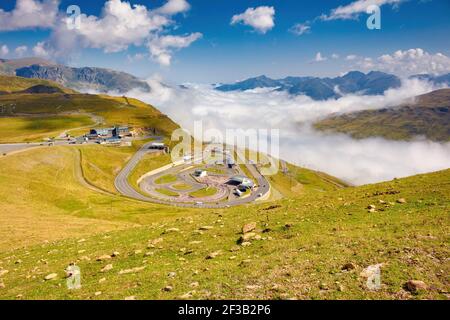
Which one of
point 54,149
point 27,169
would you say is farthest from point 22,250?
point 54,149

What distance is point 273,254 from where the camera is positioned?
24.5 metres

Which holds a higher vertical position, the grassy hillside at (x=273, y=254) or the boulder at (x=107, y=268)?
the grassy hillside at (x=273, y=254)

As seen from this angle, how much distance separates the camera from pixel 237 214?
1708 inches

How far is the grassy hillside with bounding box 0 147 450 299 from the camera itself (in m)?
19.3

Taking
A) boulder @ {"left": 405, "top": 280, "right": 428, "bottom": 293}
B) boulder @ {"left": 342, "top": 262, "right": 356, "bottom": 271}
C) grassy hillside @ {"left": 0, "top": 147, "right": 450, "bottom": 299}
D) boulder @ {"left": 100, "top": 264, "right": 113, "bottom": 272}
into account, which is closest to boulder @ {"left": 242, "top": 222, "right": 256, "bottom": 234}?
grassy hillside @ {"left": 0, "top": 147, "right": 450, "bottom": 299}

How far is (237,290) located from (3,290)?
18.8 meters

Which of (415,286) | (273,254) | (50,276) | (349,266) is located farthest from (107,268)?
(415,286)

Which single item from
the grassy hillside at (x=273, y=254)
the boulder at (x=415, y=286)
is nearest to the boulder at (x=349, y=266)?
the grassy hillside at (x=273, y=254)

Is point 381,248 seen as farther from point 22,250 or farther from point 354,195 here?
point 22,250

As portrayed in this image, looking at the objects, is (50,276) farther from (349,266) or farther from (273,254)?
(349,266)

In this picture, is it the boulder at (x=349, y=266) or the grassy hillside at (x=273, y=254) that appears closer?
the grassy hillside at (x=273, y=254)

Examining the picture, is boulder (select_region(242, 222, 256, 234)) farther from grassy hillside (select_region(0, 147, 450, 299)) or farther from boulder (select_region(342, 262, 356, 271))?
boulder (select_region(342, 262, 356, 271))

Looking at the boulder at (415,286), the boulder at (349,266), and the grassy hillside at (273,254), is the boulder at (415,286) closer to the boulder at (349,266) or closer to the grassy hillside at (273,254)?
the grassy hillside at (273,254)

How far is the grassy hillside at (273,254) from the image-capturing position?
63.3 ft
